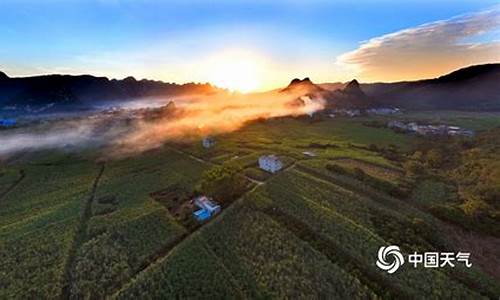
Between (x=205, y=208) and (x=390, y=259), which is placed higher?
(x=205, y=208)

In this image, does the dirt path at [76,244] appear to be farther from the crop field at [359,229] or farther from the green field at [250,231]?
the crop field at [359,229]

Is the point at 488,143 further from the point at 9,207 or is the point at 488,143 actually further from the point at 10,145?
the point at 10,145

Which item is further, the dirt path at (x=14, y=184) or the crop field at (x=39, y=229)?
the dirt path at (x=14, y=184)

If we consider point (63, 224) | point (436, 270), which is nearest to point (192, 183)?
point (63, 224)

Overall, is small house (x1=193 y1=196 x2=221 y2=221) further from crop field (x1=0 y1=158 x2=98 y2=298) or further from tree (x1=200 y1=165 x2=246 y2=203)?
crop field (x1=0 y1=158 x2=98 y2=298)

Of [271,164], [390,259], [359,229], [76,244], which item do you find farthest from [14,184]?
[390,259]

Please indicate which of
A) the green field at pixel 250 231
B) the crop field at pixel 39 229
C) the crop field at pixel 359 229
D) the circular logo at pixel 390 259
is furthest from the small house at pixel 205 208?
the circular logo at pixel 390 259

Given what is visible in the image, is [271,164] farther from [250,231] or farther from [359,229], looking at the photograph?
[359,229]
